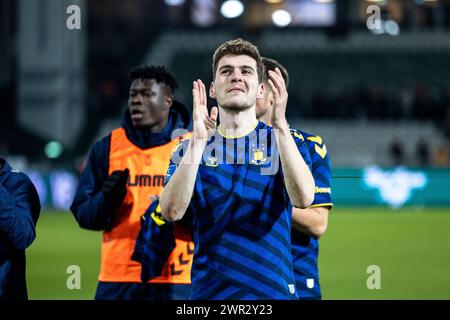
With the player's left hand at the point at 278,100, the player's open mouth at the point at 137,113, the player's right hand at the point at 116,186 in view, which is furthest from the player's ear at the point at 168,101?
the player's left hand at the point at 278,100

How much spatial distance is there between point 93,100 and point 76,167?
7951 millimetres

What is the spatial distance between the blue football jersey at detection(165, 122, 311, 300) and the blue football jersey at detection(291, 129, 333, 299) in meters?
1.19

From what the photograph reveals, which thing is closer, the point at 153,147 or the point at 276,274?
the point at 276,274

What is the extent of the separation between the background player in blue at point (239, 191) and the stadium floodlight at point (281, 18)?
1290 inches

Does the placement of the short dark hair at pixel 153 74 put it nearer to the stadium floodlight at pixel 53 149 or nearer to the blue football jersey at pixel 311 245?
the blue football jersey at pixel 311 245

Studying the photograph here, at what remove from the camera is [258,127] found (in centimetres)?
428

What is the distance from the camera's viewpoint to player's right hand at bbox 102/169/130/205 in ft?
19.5

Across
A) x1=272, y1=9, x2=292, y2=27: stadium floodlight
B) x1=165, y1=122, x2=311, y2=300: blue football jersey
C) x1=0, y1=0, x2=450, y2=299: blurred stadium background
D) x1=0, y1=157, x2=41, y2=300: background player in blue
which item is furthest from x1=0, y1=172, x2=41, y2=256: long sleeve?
x1=272, y1=9, x2=292, y2=27: stadium floodlight

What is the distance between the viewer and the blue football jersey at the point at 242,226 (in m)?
4.06

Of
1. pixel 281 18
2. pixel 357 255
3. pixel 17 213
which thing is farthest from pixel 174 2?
pixel 17 213

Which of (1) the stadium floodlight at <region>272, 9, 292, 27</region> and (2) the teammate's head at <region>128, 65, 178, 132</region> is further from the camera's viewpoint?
(1) the stadium floodlight at <region>272, 9, 292, 27</region>

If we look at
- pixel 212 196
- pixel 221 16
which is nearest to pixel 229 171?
pixel 212 196

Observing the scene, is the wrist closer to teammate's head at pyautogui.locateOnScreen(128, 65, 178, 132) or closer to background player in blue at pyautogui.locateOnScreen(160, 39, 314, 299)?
background player in blue at pyautogui.locateOnScreen(160, 39, 314, 299)
